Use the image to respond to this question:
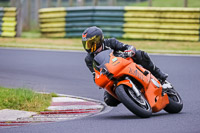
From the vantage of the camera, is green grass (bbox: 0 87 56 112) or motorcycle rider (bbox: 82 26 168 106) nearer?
motorcycle rider (bbox: 82 26 168 106)

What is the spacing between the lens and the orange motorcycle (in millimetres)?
6809

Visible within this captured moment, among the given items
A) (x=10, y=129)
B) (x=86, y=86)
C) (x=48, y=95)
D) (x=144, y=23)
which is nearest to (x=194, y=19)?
(x=144, y=23)

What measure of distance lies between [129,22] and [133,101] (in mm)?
12865

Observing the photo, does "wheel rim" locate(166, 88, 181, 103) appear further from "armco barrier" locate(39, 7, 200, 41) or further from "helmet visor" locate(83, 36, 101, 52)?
"armco barrier" locate(39, 7, 200, 41)

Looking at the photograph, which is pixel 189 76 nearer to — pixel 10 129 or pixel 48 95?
pixel 48 95

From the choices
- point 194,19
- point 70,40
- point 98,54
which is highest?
point 98,54

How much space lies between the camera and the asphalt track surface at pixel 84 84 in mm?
6426

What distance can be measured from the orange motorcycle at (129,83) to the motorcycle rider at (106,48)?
0.81 ft

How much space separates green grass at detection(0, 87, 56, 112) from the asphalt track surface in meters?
1.16

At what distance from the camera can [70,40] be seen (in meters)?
20.3

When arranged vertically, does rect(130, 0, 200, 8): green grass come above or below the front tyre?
below

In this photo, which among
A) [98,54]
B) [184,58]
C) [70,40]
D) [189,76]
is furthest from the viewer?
[70,40]

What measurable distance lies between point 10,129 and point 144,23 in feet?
43.2

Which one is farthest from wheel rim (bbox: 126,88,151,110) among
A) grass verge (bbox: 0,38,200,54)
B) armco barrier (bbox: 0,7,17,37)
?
armco barrier (bbox: 0,7,17,37)
